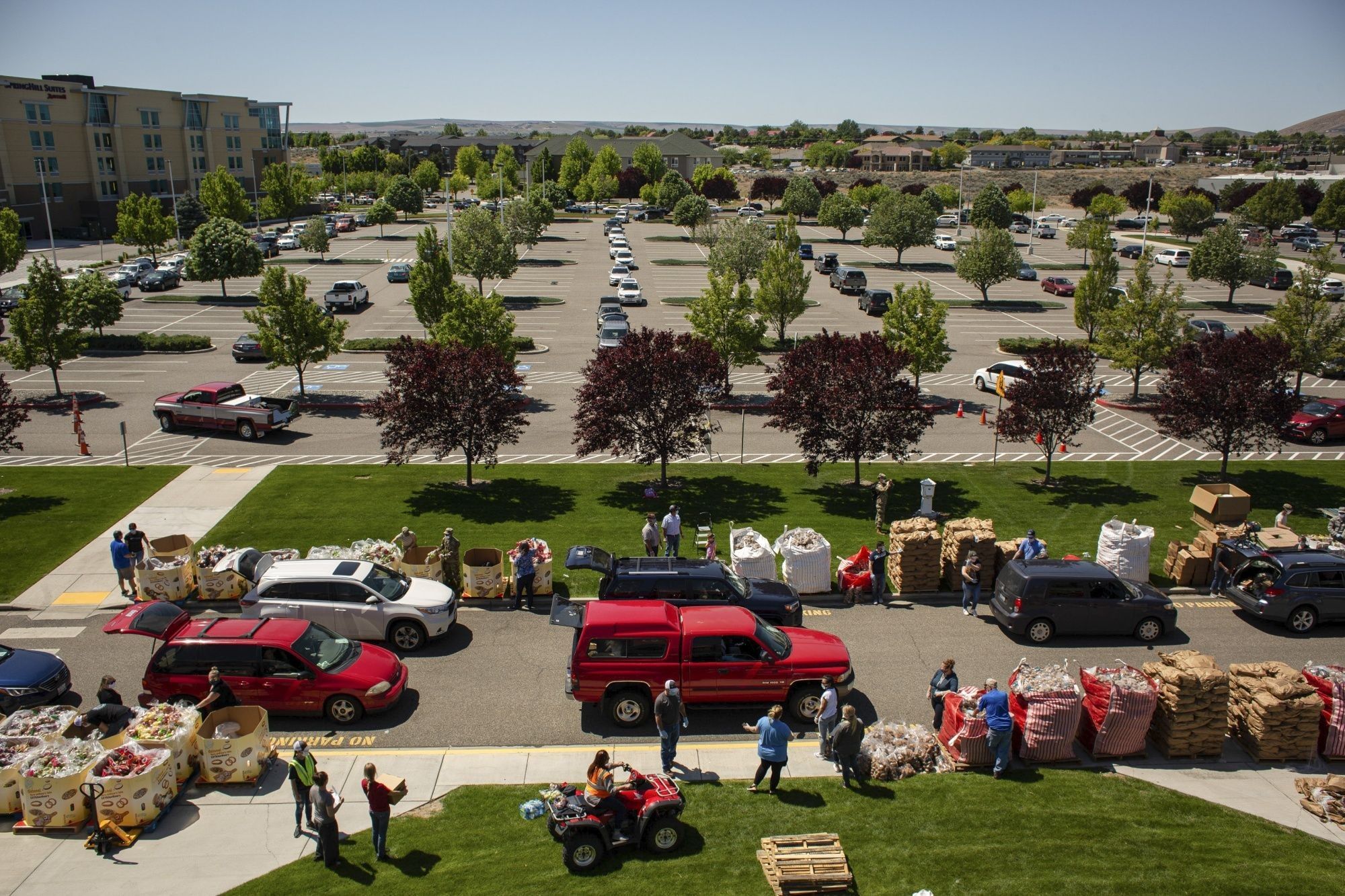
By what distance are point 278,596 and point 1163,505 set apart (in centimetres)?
2236

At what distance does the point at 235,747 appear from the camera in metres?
13.1

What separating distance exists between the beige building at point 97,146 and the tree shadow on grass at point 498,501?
67.9m

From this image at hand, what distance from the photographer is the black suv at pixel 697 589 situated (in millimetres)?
17016

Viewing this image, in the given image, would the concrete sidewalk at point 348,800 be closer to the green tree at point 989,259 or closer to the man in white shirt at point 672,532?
the man in white shirt at point 672,532

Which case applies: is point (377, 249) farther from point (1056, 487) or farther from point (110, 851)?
point (110, 851)

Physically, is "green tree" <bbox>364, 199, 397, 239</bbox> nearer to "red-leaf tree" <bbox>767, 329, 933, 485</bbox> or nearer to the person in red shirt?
"red-leaf tree" <bbox>767, 329, 933, 485</bbox>

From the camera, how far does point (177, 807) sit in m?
12.7

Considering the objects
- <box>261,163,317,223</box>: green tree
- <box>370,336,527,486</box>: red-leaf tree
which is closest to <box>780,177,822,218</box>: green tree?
<box>261,163,317,223</box>: green tree

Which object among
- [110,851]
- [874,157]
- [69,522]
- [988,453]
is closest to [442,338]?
[69,522]

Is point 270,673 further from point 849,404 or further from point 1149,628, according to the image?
point 1149,628

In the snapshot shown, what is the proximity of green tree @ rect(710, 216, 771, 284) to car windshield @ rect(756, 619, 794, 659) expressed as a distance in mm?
38927

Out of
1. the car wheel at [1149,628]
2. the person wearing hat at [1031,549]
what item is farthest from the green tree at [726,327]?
the car wheel at [1149,628]

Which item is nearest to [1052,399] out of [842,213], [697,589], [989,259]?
[697,589]

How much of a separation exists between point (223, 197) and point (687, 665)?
252 feet
